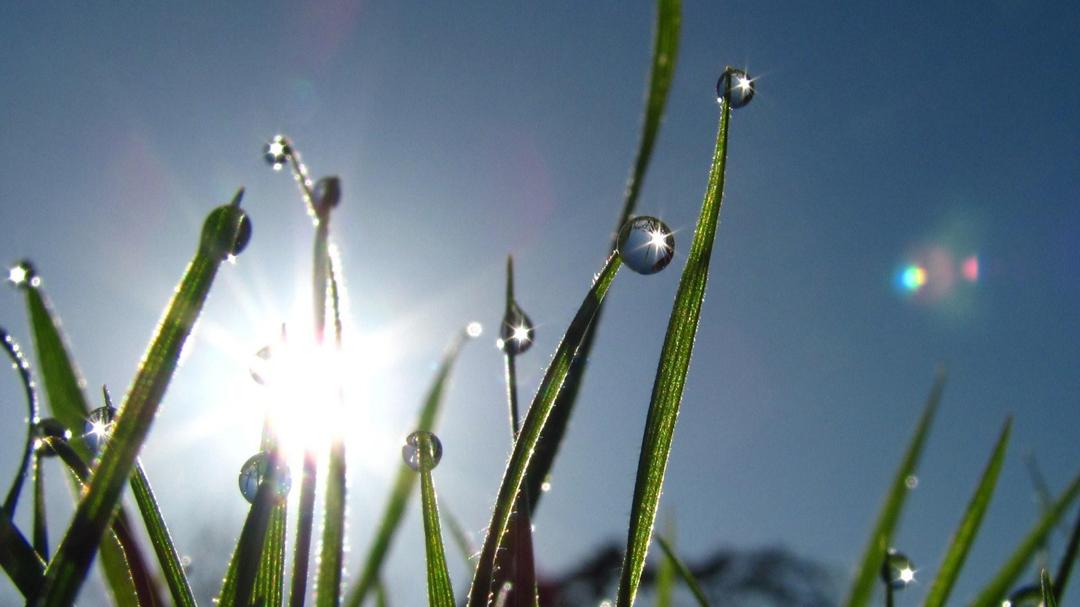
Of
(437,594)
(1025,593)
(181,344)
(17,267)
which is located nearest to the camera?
(181,344)

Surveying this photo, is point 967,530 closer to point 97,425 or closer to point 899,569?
point 899,569

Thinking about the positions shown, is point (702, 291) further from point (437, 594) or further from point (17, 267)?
point (17, 267)

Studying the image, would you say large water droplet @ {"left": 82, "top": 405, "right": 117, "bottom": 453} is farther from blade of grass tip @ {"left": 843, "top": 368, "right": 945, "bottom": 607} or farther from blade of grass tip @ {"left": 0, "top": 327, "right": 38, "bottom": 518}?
blade of grass tip @ {"left": 843, "top": 368, "right": 945, "bottom": 607}

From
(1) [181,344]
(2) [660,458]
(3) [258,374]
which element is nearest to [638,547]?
(2) [660,458]

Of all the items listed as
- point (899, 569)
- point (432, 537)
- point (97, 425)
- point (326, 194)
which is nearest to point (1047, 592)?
point (899, 569)

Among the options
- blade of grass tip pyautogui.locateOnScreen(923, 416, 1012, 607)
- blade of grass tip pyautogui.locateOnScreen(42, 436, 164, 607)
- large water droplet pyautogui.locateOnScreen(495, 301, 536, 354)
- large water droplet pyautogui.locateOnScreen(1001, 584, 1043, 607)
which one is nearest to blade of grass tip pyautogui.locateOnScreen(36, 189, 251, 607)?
blade of grass tip pyautogui.locateOnScreen(42, 436, 164, 607)

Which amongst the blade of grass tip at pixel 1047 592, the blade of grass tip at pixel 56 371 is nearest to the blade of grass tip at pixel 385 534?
the blade of grass tip at pixel 56 371

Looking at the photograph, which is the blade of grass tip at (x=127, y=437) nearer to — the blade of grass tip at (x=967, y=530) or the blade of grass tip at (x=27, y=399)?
the blade of grass tip at (x=27, y=399)
